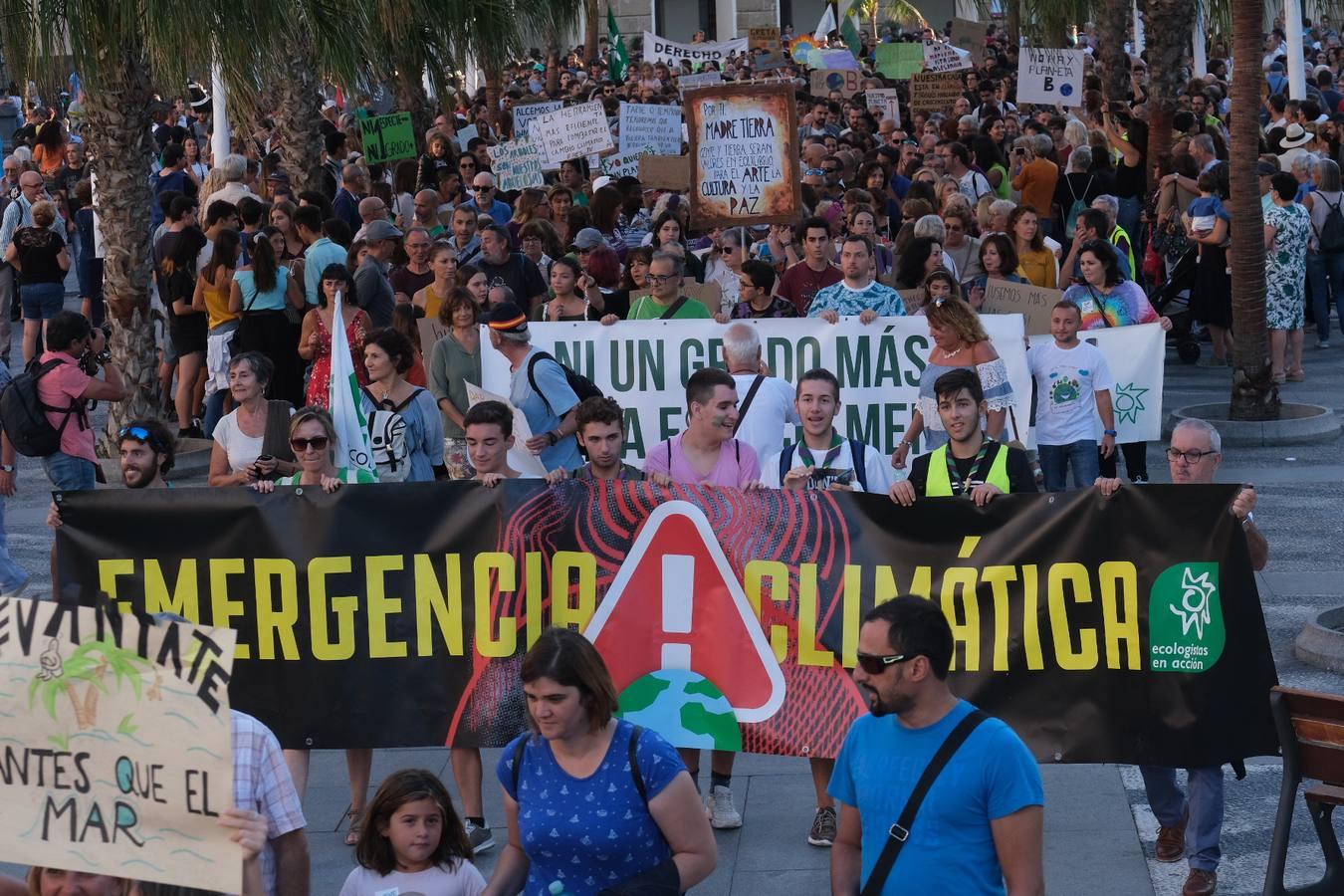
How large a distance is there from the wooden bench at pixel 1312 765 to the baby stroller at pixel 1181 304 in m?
10.4

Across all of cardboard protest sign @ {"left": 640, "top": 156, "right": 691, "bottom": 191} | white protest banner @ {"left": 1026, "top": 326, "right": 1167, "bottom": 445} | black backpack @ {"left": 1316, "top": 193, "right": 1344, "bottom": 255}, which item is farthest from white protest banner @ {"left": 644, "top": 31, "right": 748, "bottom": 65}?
white protest banner @ {"left": 1026, "top": 326, "right": 1167, "bottom": 445}

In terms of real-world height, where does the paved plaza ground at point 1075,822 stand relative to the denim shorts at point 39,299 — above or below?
below

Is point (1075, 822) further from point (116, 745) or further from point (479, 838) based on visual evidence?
point (116, 745)

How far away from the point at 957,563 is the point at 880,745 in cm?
219

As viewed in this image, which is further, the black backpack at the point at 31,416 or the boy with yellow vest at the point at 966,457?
the black backpack at the point at 31,416

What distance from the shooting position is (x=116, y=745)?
4.26 metres

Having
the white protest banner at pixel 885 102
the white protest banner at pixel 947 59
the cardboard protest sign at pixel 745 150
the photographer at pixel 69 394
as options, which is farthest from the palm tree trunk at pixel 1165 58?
the photographer at pixel 69 394

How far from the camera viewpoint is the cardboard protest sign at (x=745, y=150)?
40.4 ft

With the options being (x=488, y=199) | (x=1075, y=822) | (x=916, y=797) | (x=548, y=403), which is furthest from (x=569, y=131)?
(x=916, y=797)

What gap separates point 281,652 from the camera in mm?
6816

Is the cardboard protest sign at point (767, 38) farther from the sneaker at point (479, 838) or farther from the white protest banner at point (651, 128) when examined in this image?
the sneaker at point (479, 838)

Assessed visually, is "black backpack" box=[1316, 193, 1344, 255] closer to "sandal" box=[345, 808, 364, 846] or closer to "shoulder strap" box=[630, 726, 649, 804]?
"sandal" box=[345, 808, 364, 846]

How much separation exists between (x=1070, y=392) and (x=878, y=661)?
5.95 m

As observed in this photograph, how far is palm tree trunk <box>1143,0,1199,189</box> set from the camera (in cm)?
1909
